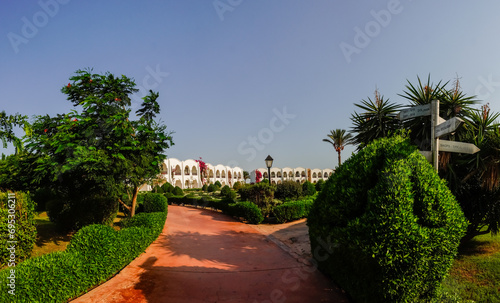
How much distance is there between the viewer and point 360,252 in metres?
3.49

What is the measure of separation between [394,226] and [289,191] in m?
15.3

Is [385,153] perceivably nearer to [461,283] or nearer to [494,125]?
[461,283]

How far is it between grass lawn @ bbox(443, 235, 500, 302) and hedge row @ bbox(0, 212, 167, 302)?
23.4ft

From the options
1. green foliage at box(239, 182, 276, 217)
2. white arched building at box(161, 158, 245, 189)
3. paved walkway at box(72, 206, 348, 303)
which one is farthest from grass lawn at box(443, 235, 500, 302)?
white arched building at box(161, 158, 245, 189)

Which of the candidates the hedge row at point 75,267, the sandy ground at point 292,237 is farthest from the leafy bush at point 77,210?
the sandy ground at point 292,237

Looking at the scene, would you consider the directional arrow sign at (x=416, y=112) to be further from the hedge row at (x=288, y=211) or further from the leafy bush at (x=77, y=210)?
the leafy bush at (x=77, y=210)

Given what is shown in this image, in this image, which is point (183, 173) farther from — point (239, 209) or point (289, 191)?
point (239, 209)

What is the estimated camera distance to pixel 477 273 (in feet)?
18.1

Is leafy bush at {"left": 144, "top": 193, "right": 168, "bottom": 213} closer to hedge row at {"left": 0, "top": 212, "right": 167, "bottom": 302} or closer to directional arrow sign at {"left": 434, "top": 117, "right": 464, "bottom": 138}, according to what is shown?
hedge row at {"left": 0, "top": 212, "right": 167, "bottom": 302}

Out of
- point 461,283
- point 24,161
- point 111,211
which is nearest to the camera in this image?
point 461,283

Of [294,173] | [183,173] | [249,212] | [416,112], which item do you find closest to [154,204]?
[249,212]

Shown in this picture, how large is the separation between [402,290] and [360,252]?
0.70 meters

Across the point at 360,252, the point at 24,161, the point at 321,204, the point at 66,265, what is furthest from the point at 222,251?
the point at 24,161

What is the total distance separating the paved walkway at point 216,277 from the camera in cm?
491
